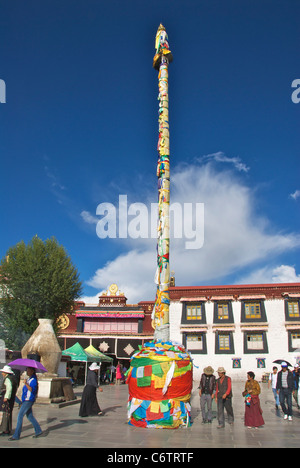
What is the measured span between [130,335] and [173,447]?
2638 cm

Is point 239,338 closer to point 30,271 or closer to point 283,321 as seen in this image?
point 283,321

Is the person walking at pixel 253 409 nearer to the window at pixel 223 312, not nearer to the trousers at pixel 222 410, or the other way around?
the trousers at pixel 222 410

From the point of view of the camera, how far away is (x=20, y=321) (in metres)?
21.2

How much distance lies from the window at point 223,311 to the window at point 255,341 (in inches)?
96.9

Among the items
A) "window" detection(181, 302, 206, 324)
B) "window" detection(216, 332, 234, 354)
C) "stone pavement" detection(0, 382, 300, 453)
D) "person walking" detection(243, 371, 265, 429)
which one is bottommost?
"stone pavement" detection(0, 382, 300, 453)

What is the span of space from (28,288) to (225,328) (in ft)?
55.0

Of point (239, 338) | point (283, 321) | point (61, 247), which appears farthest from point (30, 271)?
point (283, 321)

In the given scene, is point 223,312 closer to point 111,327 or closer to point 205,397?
point 111,327

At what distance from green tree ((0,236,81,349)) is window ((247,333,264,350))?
15.9 metres

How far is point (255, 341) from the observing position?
97.1ft

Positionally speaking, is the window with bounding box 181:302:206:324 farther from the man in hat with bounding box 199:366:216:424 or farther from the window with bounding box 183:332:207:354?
the man in hat with bounding box 199:366:216:424

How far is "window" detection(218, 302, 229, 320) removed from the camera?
1203 inches

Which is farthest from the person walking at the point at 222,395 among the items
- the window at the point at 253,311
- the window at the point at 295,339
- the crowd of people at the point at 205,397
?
the window at the point at 295,339

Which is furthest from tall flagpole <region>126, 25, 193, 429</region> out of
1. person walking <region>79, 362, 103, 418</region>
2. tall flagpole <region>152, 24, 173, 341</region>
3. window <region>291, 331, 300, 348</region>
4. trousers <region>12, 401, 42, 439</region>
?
window <region>291, 331, 300, 348</region>
